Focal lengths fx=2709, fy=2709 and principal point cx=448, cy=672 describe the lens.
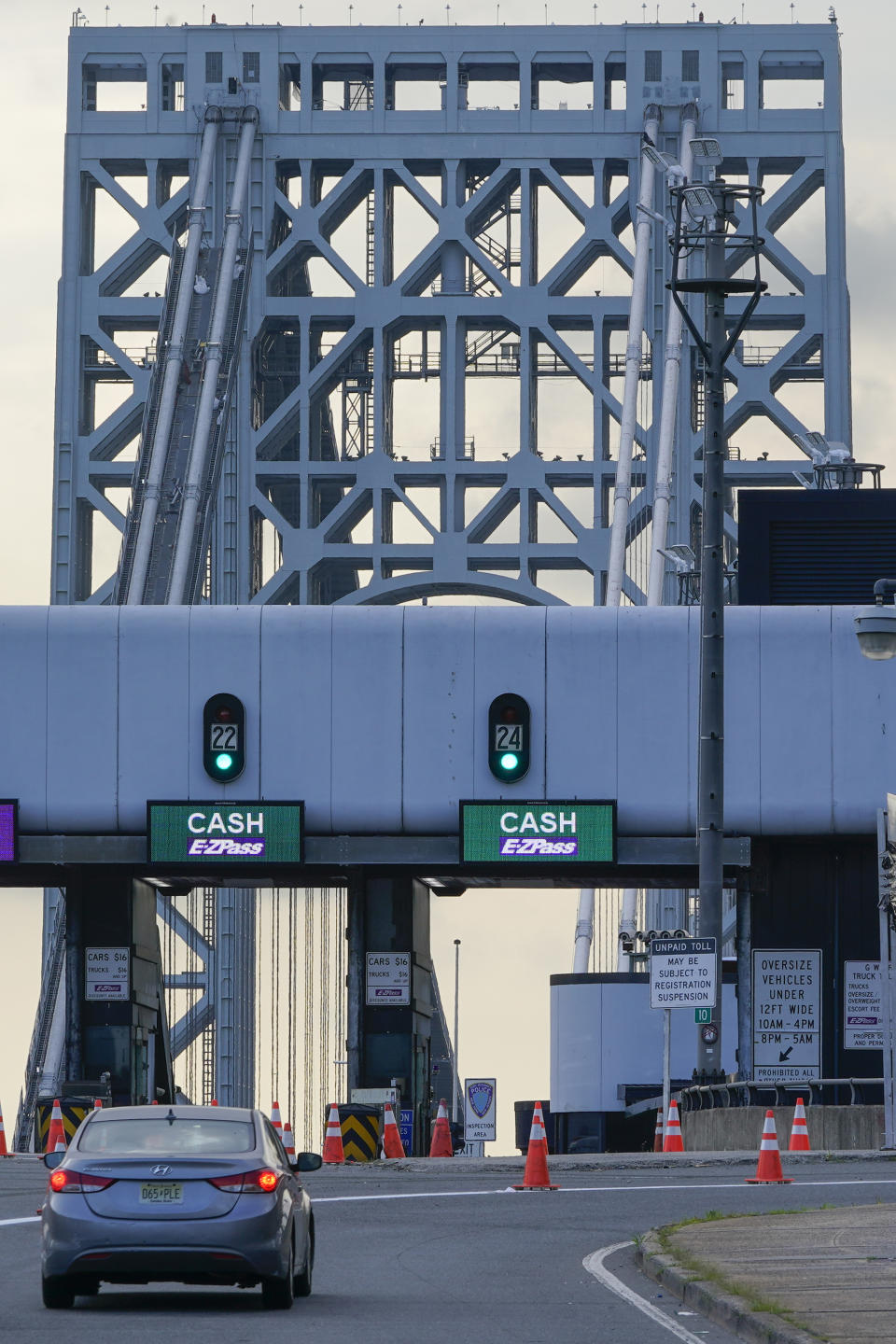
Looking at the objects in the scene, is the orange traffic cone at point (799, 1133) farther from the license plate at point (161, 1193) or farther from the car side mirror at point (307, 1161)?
the license plate at point (161, 1193)

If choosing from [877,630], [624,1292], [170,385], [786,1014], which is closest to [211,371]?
[170,385]

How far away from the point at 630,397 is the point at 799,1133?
6400cm

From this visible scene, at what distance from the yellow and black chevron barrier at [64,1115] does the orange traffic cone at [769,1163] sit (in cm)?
1463

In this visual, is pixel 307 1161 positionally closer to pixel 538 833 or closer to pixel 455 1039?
pixel 538 833

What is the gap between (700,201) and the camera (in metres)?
32.4

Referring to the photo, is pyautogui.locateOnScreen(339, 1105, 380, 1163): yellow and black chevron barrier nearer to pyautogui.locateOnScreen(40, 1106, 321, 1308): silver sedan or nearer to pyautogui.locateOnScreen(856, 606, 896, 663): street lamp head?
pyautogui.locateOnScreen(856, 606, 896, 663): street lamp head

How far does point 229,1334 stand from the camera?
14.6m

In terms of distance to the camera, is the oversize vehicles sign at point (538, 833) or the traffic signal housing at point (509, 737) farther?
the traffic signal housing at point (509, 737)

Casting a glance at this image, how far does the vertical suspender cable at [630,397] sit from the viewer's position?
90.6 meters

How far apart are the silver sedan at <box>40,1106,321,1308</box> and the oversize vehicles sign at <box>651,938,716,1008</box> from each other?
16.6 metres

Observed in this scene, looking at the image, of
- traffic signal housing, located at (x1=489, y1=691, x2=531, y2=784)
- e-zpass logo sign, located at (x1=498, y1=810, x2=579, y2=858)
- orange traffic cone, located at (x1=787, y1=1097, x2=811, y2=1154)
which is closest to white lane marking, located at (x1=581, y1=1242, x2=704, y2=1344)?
orange traffic cone, located at (x1=787, y1=1097, x2=811, y2=1154)

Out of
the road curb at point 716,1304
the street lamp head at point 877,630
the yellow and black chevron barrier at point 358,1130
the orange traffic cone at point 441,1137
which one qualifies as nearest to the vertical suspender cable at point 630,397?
the yellow and black chevron barrier at point 358,1130

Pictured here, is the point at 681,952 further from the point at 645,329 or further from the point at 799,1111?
the point at 645,329

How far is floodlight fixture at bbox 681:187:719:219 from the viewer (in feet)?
106
